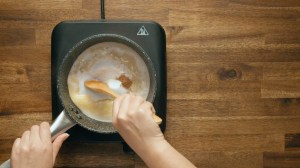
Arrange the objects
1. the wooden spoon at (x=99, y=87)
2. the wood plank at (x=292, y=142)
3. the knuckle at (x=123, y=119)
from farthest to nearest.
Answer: the wood plank at (x=292, y=142) → the wooden spoon at (x=99, y=87) → the knuckle at (x=123, y=119)

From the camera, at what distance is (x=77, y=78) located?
2.63 feet

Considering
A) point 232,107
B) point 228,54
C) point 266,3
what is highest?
point 266,3

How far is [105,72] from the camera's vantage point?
81 centimetres

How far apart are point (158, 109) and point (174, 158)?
16 centimetres

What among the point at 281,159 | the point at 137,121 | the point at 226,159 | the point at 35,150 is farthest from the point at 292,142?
the point at 35,150

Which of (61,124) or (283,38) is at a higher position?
(283,38)

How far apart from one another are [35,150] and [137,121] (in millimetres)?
201

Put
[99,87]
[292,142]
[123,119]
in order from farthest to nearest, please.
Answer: [292,142], [99,87], [123,119]

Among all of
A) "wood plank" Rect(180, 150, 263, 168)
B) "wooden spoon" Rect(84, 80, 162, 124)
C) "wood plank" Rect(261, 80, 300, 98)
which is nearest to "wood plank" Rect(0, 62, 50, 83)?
"wooden spoon" Rect(84, 80, 162, 124)

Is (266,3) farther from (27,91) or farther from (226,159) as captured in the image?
Result: (27,91)

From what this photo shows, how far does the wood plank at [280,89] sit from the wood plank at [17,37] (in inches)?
19.4

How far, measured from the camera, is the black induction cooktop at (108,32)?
31.3 inches

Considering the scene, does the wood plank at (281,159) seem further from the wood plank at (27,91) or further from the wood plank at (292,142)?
the wood plank at (27,91)

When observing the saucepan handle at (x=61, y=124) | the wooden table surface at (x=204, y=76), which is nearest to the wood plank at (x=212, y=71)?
the wooden table surface at (x=204, y=76)
